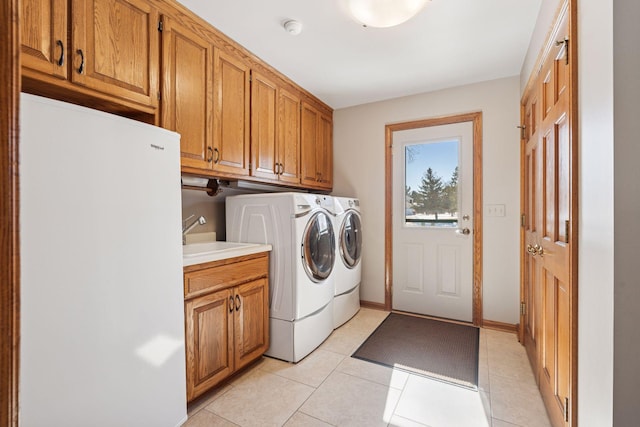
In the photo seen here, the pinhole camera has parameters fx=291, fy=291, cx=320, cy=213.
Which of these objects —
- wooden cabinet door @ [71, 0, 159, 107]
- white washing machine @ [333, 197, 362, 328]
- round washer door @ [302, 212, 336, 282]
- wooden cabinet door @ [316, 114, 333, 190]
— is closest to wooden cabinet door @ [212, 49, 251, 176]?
wooden cabinet door @ [71, 0, 159, 107]

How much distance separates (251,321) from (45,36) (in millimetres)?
1803

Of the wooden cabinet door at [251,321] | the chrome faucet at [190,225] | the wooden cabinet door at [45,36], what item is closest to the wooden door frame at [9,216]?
the wooden cabinet door at [45,36]

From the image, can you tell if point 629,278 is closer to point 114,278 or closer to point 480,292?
point 114,278

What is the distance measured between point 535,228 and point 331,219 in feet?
4.87

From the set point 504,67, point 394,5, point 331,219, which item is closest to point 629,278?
point 394,5

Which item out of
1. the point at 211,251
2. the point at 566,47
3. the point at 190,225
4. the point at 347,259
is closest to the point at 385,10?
the point at 566,47

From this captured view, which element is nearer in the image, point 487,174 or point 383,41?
point 383,41

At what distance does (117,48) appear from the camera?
55.9 inches

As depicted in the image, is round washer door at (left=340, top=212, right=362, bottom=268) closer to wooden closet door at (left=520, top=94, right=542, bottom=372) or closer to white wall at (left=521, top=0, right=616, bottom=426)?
wooden closet door at (left=520, top=94, right=542, bottom=372)

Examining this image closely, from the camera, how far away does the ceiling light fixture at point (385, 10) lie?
149 centimetres

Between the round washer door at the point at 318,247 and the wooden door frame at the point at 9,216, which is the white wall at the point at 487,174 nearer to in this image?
the round washer door at the point at 318,247

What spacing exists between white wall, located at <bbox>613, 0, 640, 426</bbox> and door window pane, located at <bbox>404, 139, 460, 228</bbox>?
7.04ft

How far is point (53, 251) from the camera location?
37.5 inches

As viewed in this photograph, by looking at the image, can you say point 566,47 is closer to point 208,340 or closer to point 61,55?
point 61,55
